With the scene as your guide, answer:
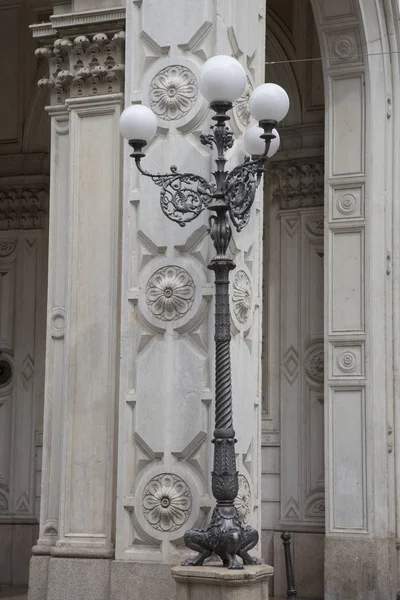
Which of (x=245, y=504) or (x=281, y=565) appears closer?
(x=245, y=504)

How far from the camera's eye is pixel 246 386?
36.1 ft

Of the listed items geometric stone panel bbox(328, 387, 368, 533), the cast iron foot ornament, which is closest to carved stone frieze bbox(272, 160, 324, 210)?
geometric stone panel bbox(328, 387, 368, 533)

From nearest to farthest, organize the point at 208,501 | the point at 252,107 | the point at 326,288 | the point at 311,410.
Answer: the point at 252,107 → the point at 208,501 → the point at 326,288 → the point at 311,410

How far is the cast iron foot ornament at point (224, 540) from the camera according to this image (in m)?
9.43

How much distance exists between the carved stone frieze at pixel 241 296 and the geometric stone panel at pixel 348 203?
4.38 meters

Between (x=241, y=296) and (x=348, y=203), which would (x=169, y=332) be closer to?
(x=241, y=296)

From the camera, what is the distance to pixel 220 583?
9273 millimetres

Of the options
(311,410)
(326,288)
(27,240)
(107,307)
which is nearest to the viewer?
(107,307)

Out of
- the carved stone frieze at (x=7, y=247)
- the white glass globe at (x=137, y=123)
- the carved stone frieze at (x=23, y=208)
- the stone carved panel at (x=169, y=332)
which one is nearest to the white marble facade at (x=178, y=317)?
the stone carved panel at (x=169, y=332)

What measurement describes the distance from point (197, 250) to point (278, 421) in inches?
251

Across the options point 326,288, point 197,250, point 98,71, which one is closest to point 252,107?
point 197,250

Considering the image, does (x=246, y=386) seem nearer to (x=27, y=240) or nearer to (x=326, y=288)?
(x=326, y=288)

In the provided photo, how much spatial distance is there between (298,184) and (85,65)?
5682mm

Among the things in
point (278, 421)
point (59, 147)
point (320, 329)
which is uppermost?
point (59, 147)
